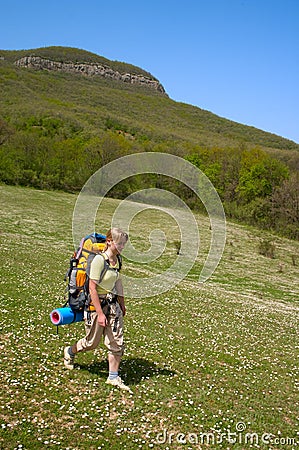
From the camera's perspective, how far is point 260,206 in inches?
3022

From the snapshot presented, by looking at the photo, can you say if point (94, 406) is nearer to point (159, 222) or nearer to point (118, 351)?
point (118, 351)

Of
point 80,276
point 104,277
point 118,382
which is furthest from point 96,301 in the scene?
point 118,382

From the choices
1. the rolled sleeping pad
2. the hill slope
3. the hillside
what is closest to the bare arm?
the rolled sleeping pad

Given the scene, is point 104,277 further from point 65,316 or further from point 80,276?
point 65,316

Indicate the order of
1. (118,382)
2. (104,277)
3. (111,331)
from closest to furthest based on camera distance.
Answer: (104,277)
(111,331)
(118,382)

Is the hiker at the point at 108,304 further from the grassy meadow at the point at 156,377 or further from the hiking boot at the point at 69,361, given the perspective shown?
the grassy meadow at the point at 156,377

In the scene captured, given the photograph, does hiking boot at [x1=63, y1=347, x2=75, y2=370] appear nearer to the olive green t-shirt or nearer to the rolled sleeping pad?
the rolled sleeping pad

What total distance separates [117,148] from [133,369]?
3481 inches

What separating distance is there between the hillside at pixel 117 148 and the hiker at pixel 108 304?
2561 inches

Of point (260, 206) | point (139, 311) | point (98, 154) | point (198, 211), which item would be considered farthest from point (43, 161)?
point (139, 311)

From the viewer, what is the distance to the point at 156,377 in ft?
31.3

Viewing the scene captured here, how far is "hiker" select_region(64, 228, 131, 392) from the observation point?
8188 millimetres

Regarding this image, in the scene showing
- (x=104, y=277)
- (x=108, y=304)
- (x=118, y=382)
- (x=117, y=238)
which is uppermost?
→ (x=117, y=238)

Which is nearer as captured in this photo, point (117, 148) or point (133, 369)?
point (133, 369)
